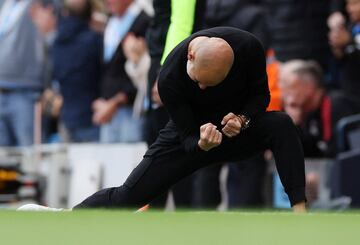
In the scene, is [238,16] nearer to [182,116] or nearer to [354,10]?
[354,10]

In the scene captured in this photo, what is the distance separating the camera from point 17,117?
12758 mm

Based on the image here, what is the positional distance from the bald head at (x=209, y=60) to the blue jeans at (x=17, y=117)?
6478 mm

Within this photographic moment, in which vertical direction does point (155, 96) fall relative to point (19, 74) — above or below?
below

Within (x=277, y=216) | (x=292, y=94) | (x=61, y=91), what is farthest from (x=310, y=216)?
(x=61, y=91)

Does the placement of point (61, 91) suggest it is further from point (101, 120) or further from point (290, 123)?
point (290, 123)

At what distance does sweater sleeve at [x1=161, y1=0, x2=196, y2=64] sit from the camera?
7.62 metres

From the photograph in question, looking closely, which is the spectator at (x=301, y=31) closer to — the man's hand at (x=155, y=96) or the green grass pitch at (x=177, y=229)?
the man's hand at (x=155, y=96)

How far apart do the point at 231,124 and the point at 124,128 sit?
5328 millimetres

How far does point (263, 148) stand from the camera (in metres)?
6.79

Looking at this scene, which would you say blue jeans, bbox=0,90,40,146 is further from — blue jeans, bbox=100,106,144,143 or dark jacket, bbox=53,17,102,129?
blue jeans, bbox=100,106,144,143

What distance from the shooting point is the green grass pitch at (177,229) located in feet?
16.0

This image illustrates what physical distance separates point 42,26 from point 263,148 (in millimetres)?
6684

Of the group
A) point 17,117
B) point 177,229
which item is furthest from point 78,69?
point 177,229

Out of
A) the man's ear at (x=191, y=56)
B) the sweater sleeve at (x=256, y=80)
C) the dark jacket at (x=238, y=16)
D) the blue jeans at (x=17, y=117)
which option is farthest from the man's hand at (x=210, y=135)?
the blue jeans at (x=17, y=117)
